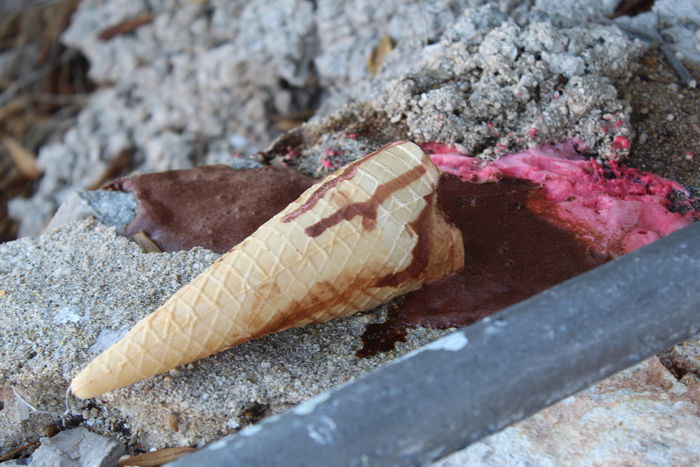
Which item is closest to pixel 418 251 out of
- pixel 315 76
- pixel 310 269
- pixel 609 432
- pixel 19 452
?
pixel 310 269

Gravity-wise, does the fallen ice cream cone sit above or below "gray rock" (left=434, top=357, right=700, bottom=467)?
above

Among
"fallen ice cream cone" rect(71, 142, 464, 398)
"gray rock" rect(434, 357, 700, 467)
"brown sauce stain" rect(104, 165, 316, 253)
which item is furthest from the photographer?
"brown sauce stain" rect(104, 165, 316, 253)

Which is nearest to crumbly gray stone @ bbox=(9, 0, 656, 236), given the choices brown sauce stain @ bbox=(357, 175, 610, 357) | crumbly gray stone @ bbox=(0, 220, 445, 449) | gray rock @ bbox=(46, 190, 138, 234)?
brown sauce stain @ bbox=(357, 175, 610, 357)

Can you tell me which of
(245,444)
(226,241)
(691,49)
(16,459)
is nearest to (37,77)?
(226,241)

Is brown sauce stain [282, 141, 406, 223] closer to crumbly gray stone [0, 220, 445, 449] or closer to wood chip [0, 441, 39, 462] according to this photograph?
crumbly gray stone [0, 220, 445, 449]

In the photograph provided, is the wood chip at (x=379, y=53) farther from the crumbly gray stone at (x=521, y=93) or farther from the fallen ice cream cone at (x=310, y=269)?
the fallen ice cream cone at (x=310, y=269)

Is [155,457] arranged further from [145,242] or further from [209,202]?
[209,202]

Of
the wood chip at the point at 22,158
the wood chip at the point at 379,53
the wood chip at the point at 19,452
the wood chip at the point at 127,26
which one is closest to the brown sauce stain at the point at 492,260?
the wood chip at the point at 19,452
